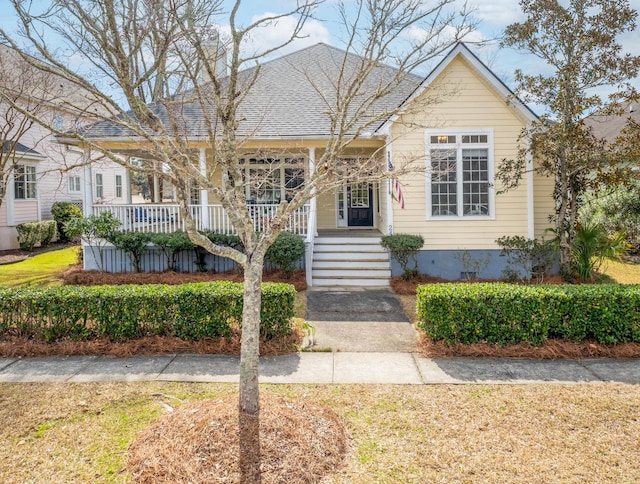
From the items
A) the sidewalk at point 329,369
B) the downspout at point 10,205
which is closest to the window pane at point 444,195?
the sidewalk at point 329,369

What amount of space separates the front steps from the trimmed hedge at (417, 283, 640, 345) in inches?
189

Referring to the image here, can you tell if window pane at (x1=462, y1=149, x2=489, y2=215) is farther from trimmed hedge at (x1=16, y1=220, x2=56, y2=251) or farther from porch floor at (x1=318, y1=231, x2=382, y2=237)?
trimmed hedge at (x1=16, y1=220, x2=56, y2=251)

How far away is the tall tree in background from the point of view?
9273 millimetres

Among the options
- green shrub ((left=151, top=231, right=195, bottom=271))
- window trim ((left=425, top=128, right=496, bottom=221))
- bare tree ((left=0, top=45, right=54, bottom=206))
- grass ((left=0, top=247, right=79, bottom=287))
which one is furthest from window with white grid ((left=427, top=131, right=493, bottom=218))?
grass ((left=0, top=247, right=79, bottom=287))

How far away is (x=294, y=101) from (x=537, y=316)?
34.7ft

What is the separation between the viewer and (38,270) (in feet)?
44.2

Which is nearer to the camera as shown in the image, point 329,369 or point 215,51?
point 215,51

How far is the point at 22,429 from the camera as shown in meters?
4.27

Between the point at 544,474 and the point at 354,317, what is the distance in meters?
5.13

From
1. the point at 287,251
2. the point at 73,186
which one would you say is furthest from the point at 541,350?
the point at 73,186

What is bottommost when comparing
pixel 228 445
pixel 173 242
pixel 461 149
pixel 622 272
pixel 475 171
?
→ pixel 228 445

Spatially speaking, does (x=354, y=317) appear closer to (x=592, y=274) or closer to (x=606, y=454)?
(x=606, y=454)

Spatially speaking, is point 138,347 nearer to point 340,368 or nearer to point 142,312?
point 142,312

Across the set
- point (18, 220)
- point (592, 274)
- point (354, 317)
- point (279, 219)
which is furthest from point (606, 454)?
point (18, 220)
